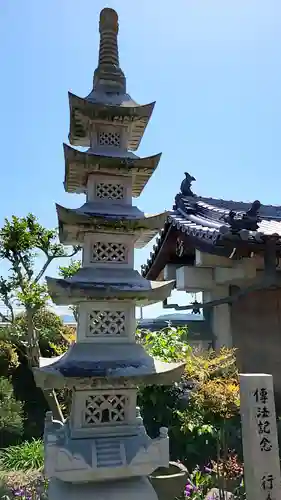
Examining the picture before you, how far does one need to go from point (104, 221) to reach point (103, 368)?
1704 millimetres

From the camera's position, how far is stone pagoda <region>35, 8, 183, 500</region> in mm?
3872

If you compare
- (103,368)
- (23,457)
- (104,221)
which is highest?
(104,221)

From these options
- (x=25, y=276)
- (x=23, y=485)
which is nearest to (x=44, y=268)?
(x=25, y=276)

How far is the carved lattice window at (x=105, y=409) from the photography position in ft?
13.8

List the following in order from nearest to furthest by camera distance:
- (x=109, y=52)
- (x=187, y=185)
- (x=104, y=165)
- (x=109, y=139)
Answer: (x=104, y=165)
(x=109, y=139)
(x=109, y=52)
(x=187, y=185)

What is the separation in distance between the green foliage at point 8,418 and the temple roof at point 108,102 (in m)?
6.78

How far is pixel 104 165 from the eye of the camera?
4.93 m

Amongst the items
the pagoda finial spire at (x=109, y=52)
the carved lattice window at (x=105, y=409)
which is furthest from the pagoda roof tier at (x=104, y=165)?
the carved lattice window at (x=105, y=409)

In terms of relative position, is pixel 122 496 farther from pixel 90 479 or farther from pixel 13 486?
pixel 13 486

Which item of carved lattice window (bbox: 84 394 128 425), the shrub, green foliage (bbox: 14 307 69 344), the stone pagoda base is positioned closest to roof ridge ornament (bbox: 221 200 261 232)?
carved lattice window (bbox: 84 394 128 425)

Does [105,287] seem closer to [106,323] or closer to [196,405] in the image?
[106,323]

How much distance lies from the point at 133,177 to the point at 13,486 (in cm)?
623

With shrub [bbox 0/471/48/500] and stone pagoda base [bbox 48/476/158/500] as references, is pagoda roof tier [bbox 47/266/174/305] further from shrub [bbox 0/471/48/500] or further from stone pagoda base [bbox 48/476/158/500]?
shrub [bbox 0/471/48/500]

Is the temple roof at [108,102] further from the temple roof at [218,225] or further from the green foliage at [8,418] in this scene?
the green foliage at [8,418]
